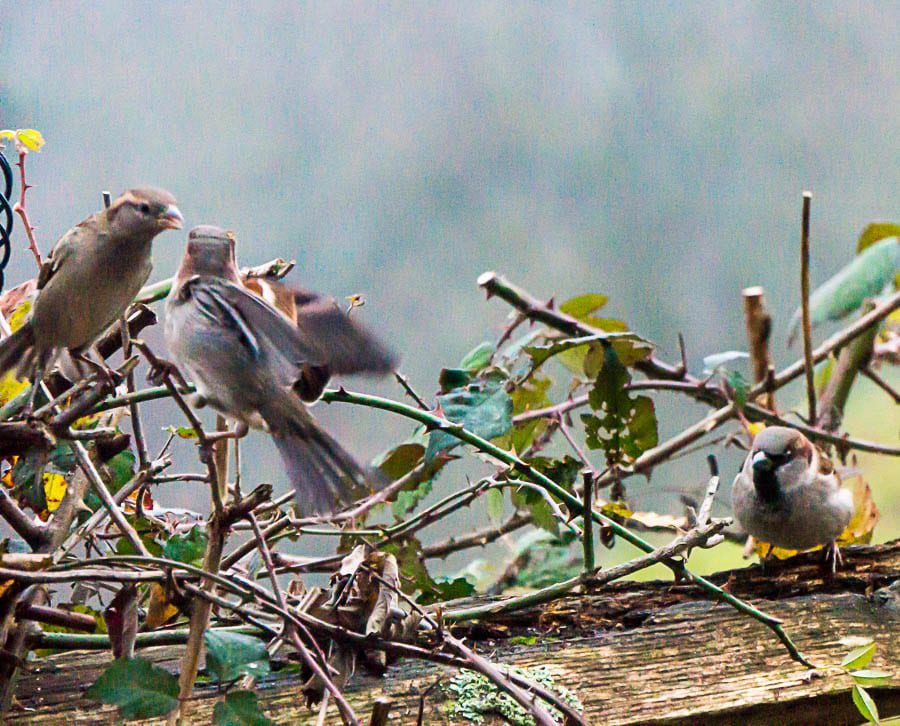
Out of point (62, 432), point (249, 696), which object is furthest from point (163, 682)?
point (62, 432)

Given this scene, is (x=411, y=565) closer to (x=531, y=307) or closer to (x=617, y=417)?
(x=617, y=417)

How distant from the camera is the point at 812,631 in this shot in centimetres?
113

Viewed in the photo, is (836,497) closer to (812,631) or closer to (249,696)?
(812,631)

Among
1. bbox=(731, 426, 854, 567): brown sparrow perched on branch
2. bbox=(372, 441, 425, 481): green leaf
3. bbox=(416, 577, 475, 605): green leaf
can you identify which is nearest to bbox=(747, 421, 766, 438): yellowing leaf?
bbox=(731, 426, 854, 567): brown sparrow perched on branch

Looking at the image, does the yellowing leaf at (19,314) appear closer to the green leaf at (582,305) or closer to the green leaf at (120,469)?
the green leaf at (120,469)

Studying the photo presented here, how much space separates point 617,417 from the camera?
1336 millimetres

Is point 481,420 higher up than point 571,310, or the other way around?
point 571,310

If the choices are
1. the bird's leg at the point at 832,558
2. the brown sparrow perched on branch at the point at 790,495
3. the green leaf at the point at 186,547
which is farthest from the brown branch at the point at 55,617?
the brown sparrow perched on branch at the point at 790,495

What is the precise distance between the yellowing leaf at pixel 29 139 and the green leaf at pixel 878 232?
1.66 metres

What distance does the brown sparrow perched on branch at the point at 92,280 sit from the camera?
Result: 2.67ft

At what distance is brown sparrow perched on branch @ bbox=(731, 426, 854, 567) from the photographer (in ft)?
5.62

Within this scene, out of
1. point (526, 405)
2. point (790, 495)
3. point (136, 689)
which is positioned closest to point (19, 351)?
point (136, 689)

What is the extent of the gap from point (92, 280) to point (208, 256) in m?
0.11

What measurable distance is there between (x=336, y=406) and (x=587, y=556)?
1.02ft
